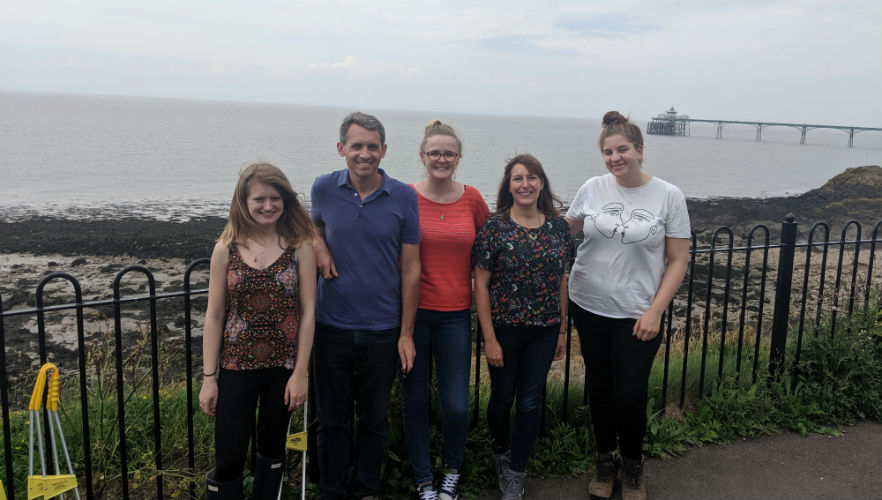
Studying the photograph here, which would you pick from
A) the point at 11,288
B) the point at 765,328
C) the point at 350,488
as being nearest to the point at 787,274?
the point at 350,488

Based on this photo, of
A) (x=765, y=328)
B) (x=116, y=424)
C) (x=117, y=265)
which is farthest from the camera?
(x=117, y=265)

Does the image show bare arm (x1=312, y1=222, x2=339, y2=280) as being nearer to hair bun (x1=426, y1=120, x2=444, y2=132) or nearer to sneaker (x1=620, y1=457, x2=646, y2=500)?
hair bun (x1=426, y1=120, x2=444, y2=132)

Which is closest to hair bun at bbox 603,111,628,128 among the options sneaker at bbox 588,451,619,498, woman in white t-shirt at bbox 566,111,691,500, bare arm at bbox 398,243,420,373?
woman in white t-shirt at bbox 566,111,691,500

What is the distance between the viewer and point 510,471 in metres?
3.84

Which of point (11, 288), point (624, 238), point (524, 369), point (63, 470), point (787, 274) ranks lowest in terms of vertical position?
point (11, 288)

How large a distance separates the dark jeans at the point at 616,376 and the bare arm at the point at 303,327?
64.0 inches

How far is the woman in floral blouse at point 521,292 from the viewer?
3.58 metres

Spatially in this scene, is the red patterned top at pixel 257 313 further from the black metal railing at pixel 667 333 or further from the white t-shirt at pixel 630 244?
the white t-shirt at pixel 630 244

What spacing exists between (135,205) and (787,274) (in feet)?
89.9

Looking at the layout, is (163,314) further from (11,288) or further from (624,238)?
(624,238)

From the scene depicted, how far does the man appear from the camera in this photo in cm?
338

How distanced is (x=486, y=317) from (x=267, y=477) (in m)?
1.43

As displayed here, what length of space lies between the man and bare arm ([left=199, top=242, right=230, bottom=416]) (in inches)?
19.6

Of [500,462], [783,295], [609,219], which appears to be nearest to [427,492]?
[500,462]
